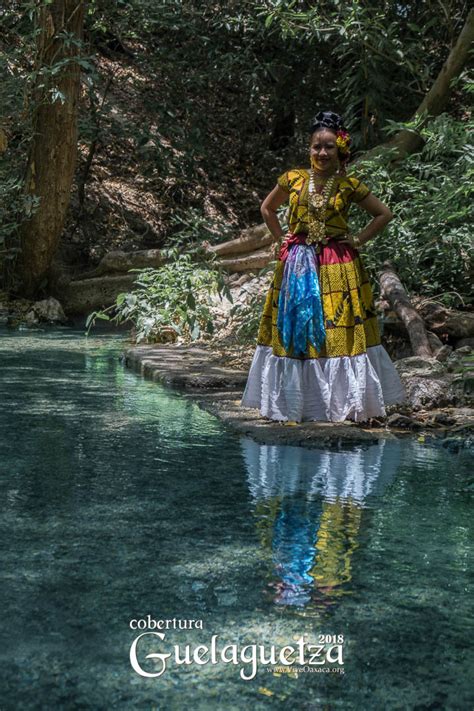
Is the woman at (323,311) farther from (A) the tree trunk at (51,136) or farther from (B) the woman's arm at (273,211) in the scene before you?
(A) the tree trunk at (51,136)

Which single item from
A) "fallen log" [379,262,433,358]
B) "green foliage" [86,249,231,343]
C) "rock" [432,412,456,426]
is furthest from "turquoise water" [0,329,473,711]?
"green foliage" [86,249,231,343]

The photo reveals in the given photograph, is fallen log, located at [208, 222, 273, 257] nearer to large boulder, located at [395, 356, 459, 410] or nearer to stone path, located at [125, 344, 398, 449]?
stone path, located at [125, 344, 398, 449]

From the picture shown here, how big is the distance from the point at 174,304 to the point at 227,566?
6.52 m

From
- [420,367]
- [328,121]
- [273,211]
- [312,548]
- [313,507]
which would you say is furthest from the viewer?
[420,367]

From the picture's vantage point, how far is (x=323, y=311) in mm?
5051

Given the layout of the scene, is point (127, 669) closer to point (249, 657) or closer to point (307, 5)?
point (249, 657)

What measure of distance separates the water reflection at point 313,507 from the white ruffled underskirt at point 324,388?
0.30 metres

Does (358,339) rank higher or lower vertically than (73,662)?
higher

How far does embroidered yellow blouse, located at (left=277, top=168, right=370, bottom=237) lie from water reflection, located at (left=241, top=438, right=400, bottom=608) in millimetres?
1153

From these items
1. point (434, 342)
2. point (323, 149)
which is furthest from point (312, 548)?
point (434, 342)

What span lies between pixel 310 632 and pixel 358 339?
284 cm

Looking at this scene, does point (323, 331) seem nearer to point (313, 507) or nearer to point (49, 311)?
point (313, 507)

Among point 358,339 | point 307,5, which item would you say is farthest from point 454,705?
point 307,5

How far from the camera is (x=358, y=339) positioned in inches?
198
